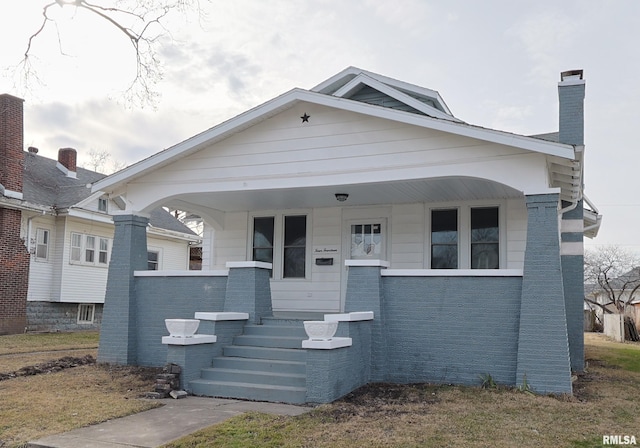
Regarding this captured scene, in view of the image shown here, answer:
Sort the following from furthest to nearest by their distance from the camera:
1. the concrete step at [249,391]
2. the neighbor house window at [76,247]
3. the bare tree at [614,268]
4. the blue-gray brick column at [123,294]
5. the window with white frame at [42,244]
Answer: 1. the bare tree at [614,268]
2. the neighbor house window at [76,247]
3. the window with white frame at [42,244]
4. the blue-gray brick column at [123,294]
5. the concrete step at [249,391]

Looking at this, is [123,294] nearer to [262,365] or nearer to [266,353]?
[266,353]

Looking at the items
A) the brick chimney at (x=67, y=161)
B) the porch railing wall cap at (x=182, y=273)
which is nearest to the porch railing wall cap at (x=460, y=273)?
the porch railing wall cap at (x=182, y=273)

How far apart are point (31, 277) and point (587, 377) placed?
16640 mm

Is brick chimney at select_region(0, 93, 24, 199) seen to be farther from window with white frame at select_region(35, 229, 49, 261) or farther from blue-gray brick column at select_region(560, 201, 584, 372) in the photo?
blue-gray brick column at select_region(560, 201, 584, 372)

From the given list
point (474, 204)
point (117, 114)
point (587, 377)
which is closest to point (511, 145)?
point (474, 204)

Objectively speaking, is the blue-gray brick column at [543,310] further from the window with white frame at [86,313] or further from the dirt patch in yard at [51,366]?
the window with white frame at [86,313]

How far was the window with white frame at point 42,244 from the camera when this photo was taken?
19531 mm

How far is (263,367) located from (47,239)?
14268 mm

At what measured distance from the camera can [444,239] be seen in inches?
447

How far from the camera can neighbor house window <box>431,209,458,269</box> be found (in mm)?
11266

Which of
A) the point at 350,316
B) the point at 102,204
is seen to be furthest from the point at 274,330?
the point at 102,204

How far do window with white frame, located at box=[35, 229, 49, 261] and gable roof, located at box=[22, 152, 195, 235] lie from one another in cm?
94

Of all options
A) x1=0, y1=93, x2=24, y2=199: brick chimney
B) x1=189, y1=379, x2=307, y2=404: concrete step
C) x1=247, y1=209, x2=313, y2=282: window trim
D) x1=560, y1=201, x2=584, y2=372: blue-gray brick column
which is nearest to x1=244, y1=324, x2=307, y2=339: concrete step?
x1=189, y1=379, x2=307, y2=404: concrete step

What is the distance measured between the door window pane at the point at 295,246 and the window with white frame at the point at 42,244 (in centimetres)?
1087
